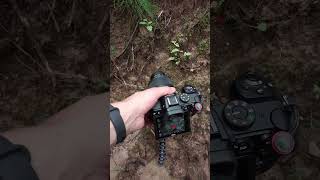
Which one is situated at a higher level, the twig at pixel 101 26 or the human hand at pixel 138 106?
the twig at pixel 101 26

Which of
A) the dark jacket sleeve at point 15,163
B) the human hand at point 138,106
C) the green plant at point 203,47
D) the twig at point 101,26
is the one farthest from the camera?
the green plant at point 203,47

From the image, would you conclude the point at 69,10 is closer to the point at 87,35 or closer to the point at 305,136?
the point at 87,35

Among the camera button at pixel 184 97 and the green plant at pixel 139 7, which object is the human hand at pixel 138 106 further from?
the green plant at pixel 139 7

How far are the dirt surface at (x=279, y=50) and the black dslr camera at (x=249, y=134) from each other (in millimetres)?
383

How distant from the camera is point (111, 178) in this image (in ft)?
6.03

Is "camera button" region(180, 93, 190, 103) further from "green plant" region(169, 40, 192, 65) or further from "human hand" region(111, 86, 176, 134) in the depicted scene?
"green plant" region(169, 40, 192, 65)

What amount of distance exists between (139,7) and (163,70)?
267mm

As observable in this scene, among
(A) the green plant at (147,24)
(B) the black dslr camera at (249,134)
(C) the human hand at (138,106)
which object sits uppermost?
(A) the green plant at (147,24)

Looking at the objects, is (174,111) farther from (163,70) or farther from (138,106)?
(163,70)

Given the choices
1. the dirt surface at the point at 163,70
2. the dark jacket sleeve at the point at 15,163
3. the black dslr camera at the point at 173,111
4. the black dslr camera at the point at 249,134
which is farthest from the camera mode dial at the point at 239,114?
the dark jacket sleeve at the point at 15,163

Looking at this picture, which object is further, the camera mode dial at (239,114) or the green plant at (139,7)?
the green plant at (139,7)

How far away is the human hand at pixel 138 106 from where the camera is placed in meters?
1.48

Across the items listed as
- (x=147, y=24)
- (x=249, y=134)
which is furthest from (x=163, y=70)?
(x=249, y=134)

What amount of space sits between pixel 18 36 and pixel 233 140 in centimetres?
87
